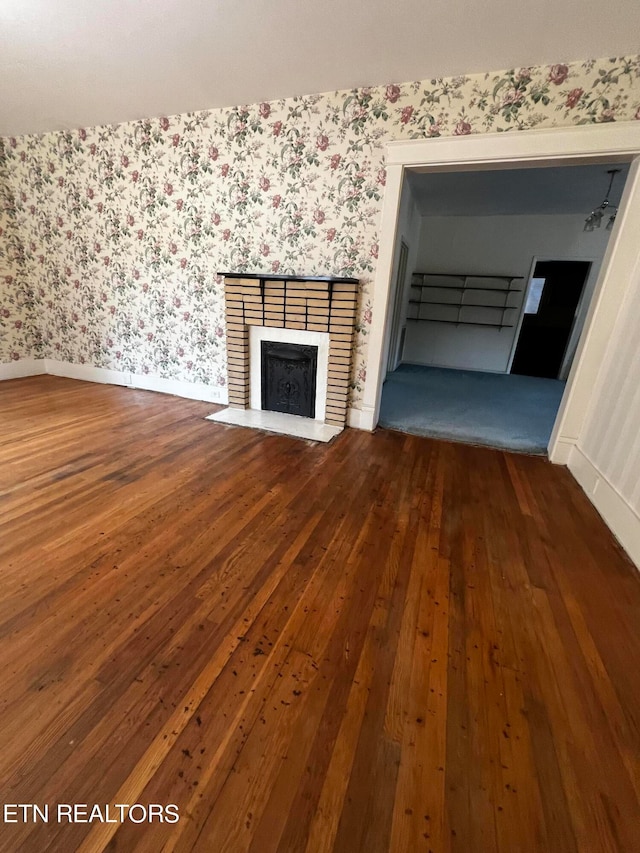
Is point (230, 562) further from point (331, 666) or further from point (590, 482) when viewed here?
point (590, 482)

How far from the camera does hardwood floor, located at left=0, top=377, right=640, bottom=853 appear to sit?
83cm

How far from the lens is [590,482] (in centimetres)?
229

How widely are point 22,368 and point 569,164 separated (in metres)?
5.77

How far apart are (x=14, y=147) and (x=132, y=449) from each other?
3.93 m

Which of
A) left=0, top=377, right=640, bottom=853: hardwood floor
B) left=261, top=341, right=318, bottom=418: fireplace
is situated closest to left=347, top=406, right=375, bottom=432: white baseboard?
left=261, top=341, right=318, bottom=418: fireplace

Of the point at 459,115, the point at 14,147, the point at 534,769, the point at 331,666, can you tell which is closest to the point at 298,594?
the point at 331,666

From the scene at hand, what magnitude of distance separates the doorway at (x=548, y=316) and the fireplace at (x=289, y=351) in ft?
15.3

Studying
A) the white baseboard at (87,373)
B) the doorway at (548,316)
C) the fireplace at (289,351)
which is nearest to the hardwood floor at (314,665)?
the fireplace at (289,351)

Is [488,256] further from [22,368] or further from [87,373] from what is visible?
[22,368]

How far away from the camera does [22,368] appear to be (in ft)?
14.4

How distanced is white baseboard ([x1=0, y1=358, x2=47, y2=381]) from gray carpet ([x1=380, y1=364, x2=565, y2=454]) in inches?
173

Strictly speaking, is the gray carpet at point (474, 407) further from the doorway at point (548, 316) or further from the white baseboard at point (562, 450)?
the doorway at point (548, 316)

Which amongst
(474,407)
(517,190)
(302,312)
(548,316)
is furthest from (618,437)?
(548,316)

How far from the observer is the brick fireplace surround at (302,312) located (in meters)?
2.92
